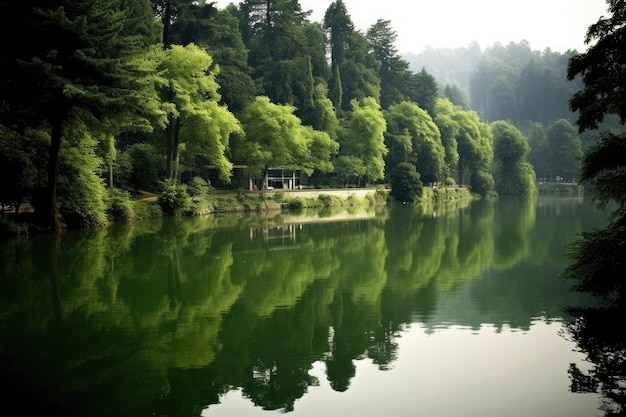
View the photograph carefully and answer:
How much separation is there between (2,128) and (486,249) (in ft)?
72.9

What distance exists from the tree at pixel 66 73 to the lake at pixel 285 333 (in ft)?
21.9

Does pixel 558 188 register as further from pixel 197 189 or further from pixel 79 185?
pixel 79 185

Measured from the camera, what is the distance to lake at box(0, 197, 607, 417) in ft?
24.7

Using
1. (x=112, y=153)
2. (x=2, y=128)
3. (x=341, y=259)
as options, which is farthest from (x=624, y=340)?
(x=112, y=153)

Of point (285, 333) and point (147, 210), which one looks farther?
point (147, 210)

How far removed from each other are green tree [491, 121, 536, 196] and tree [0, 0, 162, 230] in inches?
2773

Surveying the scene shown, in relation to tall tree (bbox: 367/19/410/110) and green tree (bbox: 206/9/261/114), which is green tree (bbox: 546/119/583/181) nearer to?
tall tree (bbox: 367/19/410/110)

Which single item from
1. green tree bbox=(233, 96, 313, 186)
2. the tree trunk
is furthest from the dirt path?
the tree trunk

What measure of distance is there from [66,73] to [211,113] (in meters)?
17.5

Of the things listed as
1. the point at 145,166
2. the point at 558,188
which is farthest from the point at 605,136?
the point at 558,188

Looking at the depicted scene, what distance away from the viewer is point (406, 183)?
2534 inches

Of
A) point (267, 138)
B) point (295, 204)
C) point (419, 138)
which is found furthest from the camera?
point (419, 138)

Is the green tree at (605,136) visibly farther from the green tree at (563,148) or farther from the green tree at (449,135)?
the green tree at (563,148)

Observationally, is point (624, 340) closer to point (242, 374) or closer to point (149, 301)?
point (242, 374)
